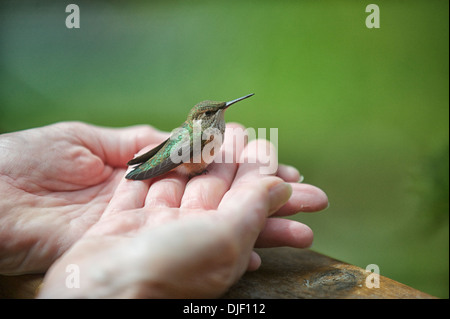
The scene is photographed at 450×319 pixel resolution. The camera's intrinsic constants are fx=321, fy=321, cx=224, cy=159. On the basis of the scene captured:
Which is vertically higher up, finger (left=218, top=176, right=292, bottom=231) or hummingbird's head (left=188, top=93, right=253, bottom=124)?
hummingbird's head (left=188, top=93, right=253, bottom=124)

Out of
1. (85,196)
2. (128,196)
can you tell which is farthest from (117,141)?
(128,196)

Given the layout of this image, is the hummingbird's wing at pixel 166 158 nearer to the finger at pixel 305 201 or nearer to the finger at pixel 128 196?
the finger at pixel 128 196

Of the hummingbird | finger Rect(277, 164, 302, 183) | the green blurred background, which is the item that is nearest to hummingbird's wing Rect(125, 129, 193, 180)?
the hummingbird

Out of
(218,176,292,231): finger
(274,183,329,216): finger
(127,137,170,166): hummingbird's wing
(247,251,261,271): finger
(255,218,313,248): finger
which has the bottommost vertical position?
(247,251,261,271): finger

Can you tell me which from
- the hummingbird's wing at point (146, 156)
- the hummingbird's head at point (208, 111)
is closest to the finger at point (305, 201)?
the hummingbird's head at point (208, 111)

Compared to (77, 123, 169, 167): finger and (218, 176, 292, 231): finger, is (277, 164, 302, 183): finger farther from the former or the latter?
(77, 123, 169, 167): finger

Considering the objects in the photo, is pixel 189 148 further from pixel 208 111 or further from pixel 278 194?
pixel 278 194

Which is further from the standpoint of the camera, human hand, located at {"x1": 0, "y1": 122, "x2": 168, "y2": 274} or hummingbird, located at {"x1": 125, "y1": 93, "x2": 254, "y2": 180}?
hummingbird, located at {"x1": 125, "y1": 93, "x2": 254, "y2": 180}
